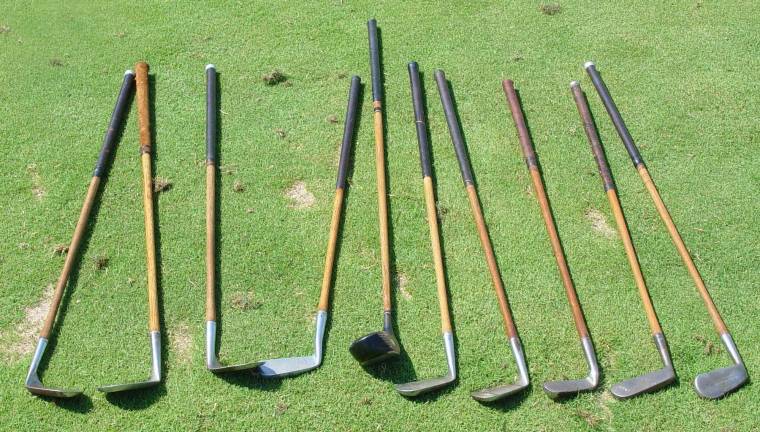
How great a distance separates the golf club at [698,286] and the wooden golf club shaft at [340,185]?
9.10ft

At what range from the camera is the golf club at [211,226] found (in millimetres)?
5340

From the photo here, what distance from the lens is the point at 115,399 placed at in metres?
5.21

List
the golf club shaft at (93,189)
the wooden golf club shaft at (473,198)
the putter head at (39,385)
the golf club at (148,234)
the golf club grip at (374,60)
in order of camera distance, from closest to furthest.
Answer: the putter head at (39,385)
the golf club at (148,234)
the golf club shaft at (93,189)
the wooden golf club shaft at (473,198)
the golf club grip at (374,60)

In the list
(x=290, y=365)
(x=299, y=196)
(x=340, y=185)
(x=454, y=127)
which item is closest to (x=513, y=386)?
(x=290, y=365)

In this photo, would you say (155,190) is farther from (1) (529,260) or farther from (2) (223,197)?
(1) (529,260)

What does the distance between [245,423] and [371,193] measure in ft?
8.58

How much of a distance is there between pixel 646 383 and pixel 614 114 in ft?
10.5

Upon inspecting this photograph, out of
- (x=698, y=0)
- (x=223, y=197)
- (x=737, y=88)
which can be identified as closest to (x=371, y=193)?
(x=223, y=197)

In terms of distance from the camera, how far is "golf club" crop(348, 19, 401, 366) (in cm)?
519

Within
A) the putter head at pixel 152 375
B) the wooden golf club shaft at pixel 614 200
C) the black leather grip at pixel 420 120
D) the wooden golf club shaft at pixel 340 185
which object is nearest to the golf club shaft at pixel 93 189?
the putter head at pixel 152 375

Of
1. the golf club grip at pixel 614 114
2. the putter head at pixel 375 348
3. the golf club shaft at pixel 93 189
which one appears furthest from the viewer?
the golf club grip at pixel 614 114

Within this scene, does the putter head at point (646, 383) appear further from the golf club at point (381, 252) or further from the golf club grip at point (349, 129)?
the golf club grip at point (349, 129)

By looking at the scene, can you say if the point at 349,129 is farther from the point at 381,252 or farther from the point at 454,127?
the point at 381,252

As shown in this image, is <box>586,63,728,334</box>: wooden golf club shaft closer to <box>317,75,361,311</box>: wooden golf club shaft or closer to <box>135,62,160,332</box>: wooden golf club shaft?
<box>317,75,361,311</box>: wooden golf club shaft
